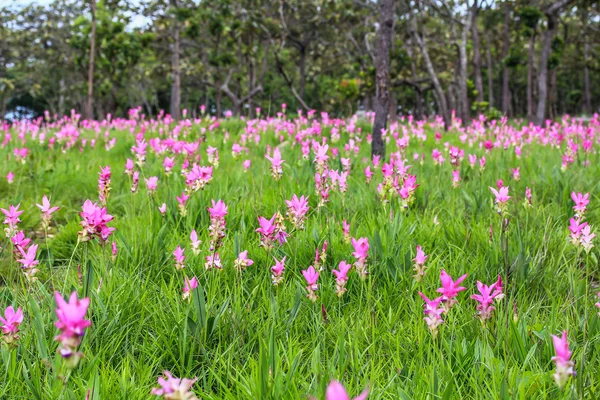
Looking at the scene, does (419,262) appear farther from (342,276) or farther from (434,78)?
(434,78)

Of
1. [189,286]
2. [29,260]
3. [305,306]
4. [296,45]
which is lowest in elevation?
[305,306]

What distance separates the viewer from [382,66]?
5582 mm

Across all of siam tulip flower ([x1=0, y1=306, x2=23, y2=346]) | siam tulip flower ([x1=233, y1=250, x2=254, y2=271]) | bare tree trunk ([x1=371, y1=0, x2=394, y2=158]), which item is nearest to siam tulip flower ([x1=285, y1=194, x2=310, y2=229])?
siam tulip flower ([x1=233, y1=250, x2=254, y2=271])

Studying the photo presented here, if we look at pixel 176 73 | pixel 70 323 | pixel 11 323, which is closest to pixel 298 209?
pixel 11 323

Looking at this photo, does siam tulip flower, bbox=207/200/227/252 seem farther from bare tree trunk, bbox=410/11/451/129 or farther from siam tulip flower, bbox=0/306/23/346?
bare tree trunk, bbox=410/11/451/129

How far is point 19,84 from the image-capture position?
42.9m

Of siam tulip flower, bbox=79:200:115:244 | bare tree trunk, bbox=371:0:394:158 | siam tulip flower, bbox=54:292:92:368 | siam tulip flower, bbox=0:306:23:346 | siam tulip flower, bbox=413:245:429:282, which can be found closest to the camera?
siam tulip flower, bbox=54:292:92:368

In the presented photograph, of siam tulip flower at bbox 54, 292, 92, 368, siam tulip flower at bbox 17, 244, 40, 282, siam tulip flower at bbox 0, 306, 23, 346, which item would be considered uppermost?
siam tulip flower at bbox 54, 292, 92, 368

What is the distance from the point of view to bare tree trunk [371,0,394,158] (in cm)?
548

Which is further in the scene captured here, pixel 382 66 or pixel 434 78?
pixel 434 78

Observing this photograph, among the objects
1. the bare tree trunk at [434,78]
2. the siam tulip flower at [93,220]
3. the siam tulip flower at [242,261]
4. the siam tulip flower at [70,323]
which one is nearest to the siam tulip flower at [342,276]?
the siam tulip flower at [242,261]

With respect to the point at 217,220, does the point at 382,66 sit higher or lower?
higher

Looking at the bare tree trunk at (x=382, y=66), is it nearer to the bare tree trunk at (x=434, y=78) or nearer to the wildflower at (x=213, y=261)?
the wildflower at (x=213, y=261)

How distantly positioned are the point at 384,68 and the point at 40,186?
4004mm
